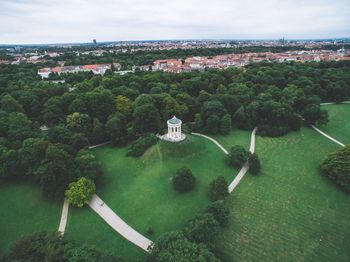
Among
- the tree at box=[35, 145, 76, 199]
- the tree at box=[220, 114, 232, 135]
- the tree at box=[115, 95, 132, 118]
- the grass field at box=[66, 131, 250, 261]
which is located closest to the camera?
the grass field at box=[66, 131, 250, 261]

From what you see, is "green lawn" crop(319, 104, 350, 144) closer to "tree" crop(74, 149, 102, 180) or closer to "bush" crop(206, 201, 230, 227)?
"bush" crop(206, 201, 230, 227)

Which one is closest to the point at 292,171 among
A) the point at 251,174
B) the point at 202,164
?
the point at 251,174

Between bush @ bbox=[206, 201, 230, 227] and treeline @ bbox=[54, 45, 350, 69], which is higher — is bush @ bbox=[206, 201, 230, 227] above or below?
below

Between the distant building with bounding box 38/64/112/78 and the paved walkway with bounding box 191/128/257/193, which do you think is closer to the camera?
the paved walkway with bounding box 191/128/257/193

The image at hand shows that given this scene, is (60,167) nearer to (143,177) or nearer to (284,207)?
(143,177)

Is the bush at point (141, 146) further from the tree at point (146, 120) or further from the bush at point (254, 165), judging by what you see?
the bush at point (254, 165)

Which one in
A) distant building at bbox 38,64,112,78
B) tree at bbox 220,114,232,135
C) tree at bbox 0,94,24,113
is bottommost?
tree at bbox 220,114,232,135

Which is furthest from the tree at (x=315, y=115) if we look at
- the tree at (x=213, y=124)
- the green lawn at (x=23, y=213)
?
the green lawn at (x=23, y=213)

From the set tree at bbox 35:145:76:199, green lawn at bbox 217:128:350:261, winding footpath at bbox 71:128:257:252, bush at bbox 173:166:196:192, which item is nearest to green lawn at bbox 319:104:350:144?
green lawn at bbox 217:128:350:261
